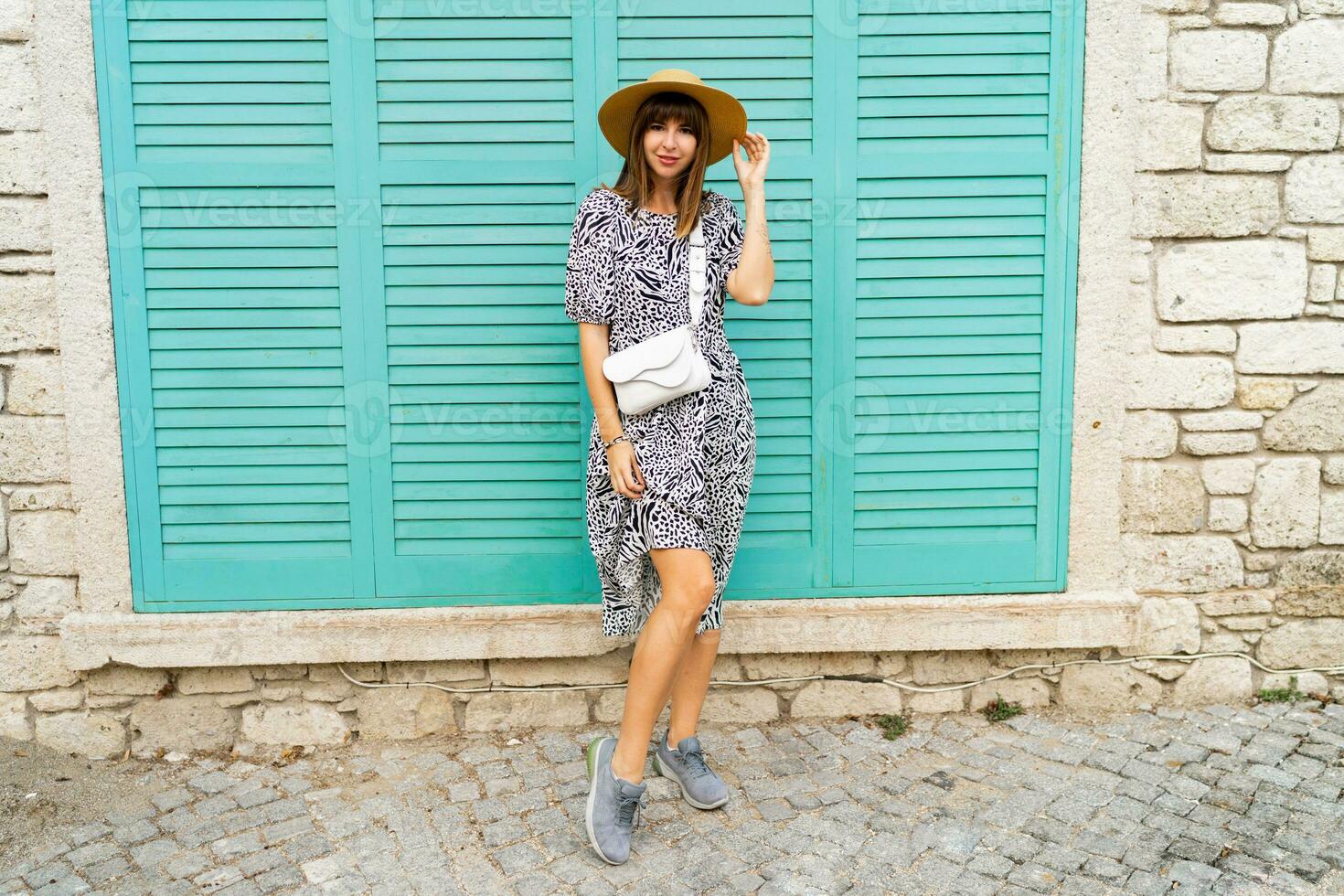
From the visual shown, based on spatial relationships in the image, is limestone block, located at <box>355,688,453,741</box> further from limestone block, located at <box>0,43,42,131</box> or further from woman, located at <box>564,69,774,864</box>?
limestone block, located at <box>0,43,42,131</box>

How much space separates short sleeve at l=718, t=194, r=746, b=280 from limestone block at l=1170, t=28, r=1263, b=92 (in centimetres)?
158

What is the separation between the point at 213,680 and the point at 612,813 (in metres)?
1.58

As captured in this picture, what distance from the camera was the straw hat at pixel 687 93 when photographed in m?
2.83

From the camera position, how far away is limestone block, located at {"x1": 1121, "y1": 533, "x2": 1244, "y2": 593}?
12.0ft

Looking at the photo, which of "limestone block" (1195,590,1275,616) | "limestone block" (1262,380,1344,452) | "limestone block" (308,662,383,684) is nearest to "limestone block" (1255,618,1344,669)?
"limestone block" (1195,590,1275,616)

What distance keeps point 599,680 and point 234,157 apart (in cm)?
210

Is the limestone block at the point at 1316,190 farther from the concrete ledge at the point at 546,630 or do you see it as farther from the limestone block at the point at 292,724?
the limestone block at the point at 292,724

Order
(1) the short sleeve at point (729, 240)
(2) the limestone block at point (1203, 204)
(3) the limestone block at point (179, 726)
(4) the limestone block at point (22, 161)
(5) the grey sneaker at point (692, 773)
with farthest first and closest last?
(3) the limestone block at point (179, 726) → (2) the limestone block at point (1203, 204) → (4) the limestone block at point (22, 161) → (5) the grey sneaker at point (692, 773) → (1) the short sleeve at point (729, 240)

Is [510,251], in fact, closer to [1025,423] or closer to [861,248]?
[861,248]

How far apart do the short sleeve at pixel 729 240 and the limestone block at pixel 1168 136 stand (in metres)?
1.42

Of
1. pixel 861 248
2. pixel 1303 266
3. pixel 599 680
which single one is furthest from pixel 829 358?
pixel 1303 266

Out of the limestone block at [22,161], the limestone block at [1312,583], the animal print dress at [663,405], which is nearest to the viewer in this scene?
the animal print dress at [663,405]

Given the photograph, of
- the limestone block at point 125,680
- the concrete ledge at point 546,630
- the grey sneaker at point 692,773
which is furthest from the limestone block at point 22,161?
the grey sneaker at point 692,773

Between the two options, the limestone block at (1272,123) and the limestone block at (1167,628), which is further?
the limestone block at (1167,628)
